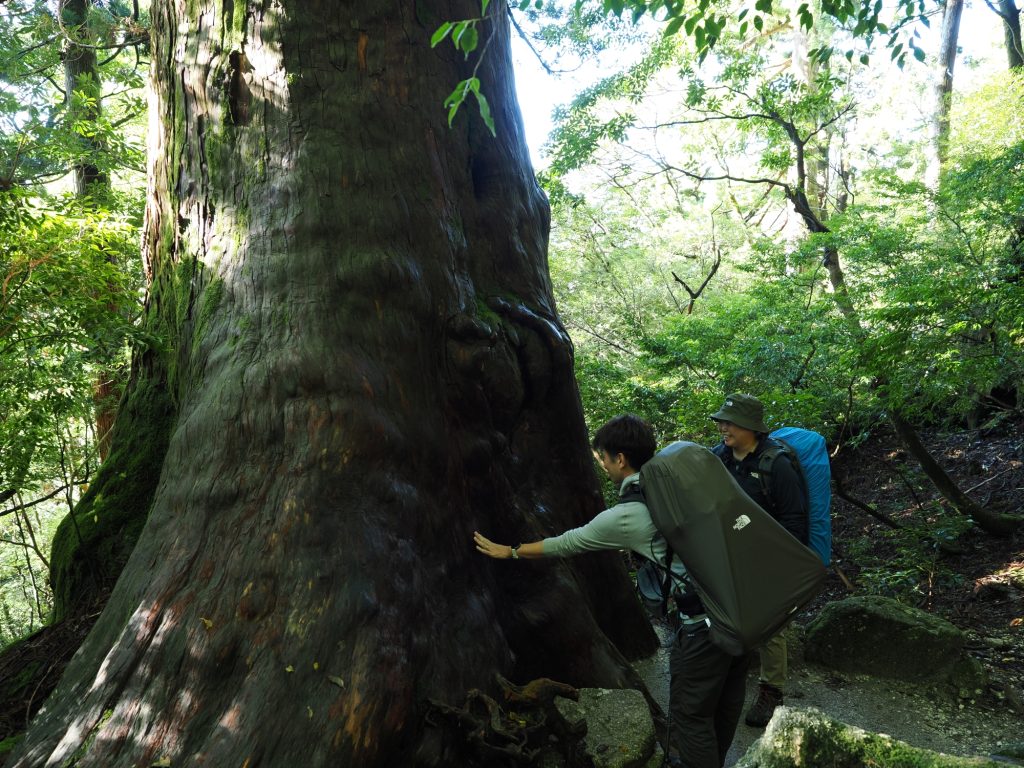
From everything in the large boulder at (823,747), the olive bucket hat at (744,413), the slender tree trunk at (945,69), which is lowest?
the large boulder at (823,747)

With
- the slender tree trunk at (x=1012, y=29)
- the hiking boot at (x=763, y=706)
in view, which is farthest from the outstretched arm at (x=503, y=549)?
the slender tree trunk at (x=1012, y=29)

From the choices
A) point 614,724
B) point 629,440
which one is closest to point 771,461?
point 629,440

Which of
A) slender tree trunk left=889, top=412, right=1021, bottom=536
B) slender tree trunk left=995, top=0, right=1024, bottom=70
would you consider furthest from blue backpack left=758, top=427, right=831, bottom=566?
slender tree trunk left=995, top=0, right=1024, bottom=70

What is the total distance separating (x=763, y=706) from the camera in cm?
438

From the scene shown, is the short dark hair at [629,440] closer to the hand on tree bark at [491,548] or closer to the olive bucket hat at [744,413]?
the hand on tree bark at [491,548]

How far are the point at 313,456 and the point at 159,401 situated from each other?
83.0 inches

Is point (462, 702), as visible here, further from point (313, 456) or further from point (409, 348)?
point (409, 348)

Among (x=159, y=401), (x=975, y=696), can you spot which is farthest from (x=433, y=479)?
(x=975, y=696)

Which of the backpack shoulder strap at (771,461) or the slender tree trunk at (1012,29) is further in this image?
the slender tree trunk at (1012,29)

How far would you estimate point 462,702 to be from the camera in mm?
3129

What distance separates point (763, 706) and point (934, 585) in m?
3.89

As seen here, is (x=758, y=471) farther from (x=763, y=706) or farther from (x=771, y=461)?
(x=763, y=706)

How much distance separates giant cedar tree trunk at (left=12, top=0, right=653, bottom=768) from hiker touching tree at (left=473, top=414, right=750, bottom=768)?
76 centimetres

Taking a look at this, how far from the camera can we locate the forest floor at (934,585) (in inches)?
178
